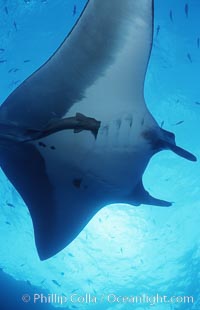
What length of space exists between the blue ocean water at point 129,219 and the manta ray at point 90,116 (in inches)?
184

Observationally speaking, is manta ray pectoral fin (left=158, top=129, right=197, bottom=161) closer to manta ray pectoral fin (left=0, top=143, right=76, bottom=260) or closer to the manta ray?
the manta ray

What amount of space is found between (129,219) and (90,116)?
8186 millimetres

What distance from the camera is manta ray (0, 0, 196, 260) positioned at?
A: 251cm

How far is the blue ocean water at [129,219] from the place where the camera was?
7.15m

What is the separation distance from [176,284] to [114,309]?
14.5ft

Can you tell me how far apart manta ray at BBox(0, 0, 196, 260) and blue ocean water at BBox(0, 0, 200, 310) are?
4.69 meters

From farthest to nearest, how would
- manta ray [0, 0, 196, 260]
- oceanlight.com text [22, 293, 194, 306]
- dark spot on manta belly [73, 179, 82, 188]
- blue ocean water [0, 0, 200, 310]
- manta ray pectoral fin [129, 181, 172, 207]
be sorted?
oceanlight.com text [22, 293, 194, 306] < blue ocean water [0, 0, 200, 310] < manta ray pectoral fin [129, 181, 172, 207] < dark spot on manta belly [73, 179, 82, 188] < manta ray [0, 0, 196, 260]

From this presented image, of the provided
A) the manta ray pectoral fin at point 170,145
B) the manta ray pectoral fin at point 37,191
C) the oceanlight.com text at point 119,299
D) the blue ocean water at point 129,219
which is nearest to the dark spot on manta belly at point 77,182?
the manta ray pectoral fin at point 37,191

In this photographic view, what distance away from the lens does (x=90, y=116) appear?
9.38 ft

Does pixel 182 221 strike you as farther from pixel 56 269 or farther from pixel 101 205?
pixel 101 205

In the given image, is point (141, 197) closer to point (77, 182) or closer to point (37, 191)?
point (77, 182)

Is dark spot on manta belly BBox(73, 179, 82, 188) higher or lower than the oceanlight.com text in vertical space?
higher

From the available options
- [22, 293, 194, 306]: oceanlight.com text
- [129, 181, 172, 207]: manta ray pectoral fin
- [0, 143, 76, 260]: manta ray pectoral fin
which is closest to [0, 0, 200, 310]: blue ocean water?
[22, 293, 194, 306]: oceanlight.com text

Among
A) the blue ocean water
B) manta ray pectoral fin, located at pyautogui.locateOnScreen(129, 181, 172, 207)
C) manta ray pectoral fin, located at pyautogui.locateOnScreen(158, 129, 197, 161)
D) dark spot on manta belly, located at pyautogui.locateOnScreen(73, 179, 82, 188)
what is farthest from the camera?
the blue ocean water
